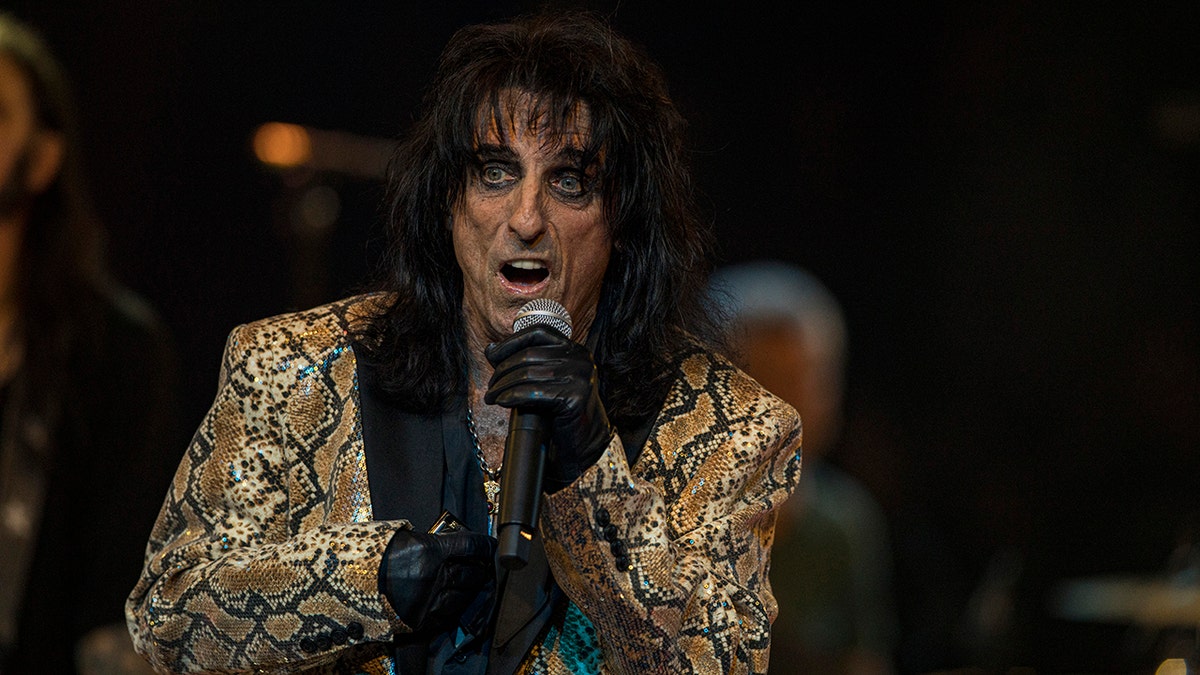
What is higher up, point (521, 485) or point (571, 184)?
point (571, 184)

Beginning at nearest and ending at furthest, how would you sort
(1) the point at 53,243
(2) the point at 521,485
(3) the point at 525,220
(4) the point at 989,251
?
(2) the point at 521,485, (3) the point at 525,220, (1) the point at 53,243, (4) the point at 989,251

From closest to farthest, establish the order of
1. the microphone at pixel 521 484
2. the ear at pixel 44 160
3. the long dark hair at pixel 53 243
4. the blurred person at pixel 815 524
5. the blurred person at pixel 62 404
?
the microphone at pixel 521 484, the blurred person at pixel 62 404, the long dark hair at pixel 53 243, the ear at pixel 44 160, the blurred person at pixel 815 524

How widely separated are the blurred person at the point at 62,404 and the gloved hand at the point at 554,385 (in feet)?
5.31

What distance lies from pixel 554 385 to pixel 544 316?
0.60 ft

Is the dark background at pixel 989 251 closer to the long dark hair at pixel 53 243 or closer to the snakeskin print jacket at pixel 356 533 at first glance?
the long dark hair at pixel 53 243

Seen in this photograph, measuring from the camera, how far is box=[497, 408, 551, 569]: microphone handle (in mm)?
1306

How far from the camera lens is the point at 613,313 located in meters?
1.89

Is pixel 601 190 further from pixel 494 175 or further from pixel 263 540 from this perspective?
pixel 263 540

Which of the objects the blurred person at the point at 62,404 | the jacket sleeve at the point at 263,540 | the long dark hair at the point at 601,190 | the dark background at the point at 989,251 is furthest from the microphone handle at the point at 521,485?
the dark background at the point at 989,251

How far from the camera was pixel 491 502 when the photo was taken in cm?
174

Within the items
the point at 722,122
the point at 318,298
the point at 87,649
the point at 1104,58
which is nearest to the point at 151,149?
the point at 318,298

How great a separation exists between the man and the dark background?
69.7 inches

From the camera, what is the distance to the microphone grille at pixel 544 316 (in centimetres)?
153

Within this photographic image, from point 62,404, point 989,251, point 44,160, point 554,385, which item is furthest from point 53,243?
point 989,251
